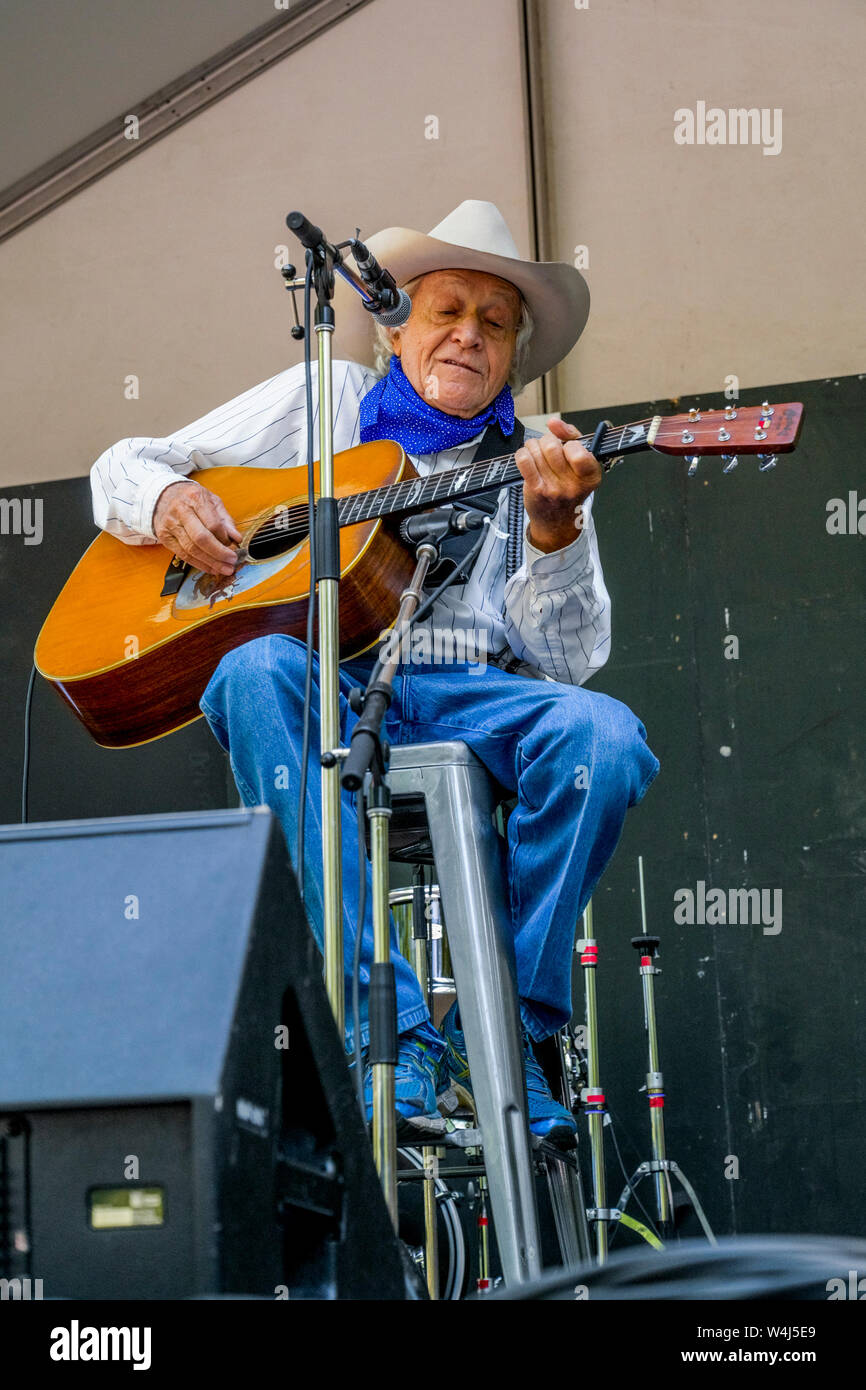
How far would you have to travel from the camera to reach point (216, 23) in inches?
160

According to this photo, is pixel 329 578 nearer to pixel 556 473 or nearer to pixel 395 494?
pixel 556 473

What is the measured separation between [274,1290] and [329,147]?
12.2ft

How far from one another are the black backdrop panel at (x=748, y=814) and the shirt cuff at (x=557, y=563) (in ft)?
5.65

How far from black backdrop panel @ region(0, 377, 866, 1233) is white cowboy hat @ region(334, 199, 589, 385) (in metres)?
1.32

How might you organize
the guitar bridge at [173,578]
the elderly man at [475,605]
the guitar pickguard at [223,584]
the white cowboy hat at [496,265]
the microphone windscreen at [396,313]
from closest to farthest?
the microphone windscreen at [396,313] < the elderly man at [475,605] < the guitar pickguard at [223,584] < the guitar bridge at [173,578] < the white cowboy hat at [496,265]

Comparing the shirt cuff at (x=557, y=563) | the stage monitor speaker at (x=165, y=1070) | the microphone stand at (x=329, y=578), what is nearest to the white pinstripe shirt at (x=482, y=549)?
the shirt cuff at (x=557, y=563)

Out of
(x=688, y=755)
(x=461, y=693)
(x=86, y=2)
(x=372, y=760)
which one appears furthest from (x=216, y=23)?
(x=372, y=760)

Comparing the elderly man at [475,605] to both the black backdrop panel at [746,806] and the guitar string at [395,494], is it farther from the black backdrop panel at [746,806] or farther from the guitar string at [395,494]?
the black backdrop panel at [746,806]

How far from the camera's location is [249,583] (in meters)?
2.05

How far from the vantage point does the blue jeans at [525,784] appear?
1787 mm

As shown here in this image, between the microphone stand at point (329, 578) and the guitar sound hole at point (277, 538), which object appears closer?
the microphone stand at point (329, 578)

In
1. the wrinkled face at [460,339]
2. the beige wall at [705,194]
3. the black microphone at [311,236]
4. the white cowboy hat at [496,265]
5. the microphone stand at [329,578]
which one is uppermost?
the beige wall at [705,194]

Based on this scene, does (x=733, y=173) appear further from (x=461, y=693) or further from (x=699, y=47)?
(x=461, y=693)

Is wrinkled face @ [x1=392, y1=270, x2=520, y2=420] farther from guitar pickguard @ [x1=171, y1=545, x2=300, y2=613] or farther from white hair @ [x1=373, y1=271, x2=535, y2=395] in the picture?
guitar pickguard @ [x1=171, y1=545, x2=300, y2=613]
